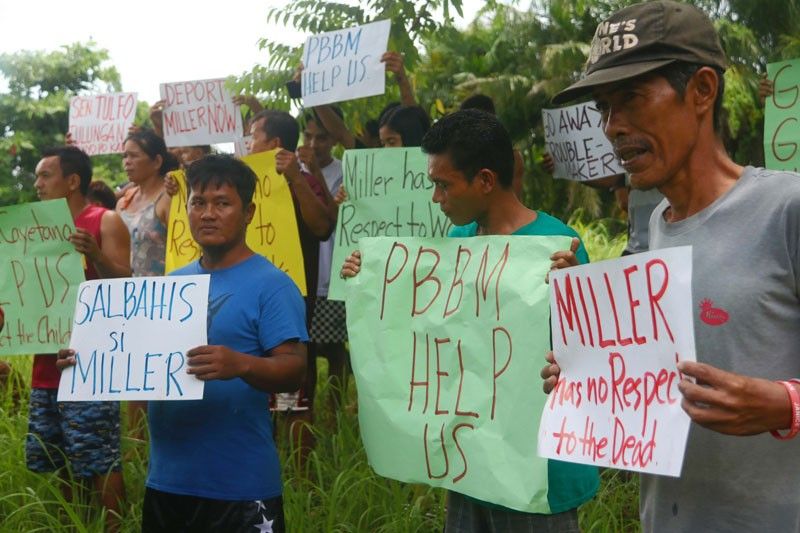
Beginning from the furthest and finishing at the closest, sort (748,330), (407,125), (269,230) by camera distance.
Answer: (407,125) < (269,230) < (748,330)

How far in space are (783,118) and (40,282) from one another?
342 cm

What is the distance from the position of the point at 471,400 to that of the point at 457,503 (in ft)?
0.99

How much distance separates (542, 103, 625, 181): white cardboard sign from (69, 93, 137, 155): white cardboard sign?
3189 mm

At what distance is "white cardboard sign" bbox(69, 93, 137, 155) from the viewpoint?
7556 mm

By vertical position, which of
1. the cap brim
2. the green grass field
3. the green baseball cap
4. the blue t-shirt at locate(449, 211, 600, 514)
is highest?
the green baseball cap

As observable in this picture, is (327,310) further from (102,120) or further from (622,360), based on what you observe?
(622,360)

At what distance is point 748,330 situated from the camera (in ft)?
6.15

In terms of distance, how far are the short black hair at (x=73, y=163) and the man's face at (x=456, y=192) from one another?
2.64m

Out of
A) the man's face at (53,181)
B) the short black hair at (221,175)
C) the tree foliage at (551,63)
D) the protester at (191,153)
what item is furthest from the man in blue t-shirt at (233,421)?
the tree foliage at (551,63)

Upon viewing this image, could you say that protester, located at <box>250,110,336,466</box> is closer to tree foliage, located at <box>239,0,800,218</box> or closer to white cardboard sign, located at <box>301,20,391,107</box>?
white cardboard sign, located at <box>301,20,391,107</box>

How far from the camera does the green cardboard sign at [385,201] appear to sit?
185 inches

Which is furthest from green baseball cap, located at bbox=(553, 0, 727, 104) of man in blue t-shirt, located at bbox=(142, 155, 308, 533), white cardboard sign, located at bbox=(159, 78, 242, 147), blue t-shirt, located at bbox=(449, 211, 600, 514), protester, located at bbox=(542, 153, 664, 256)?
white cardboard sign, located at bbox=(159, 78, 242, 147)

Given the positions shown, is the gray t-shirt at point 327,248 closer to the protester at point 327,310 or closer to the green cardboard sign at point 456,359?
the protester at point 327,310

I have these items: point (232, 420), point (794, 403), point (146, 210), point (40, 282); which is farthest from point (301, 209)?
point (794, 403)
